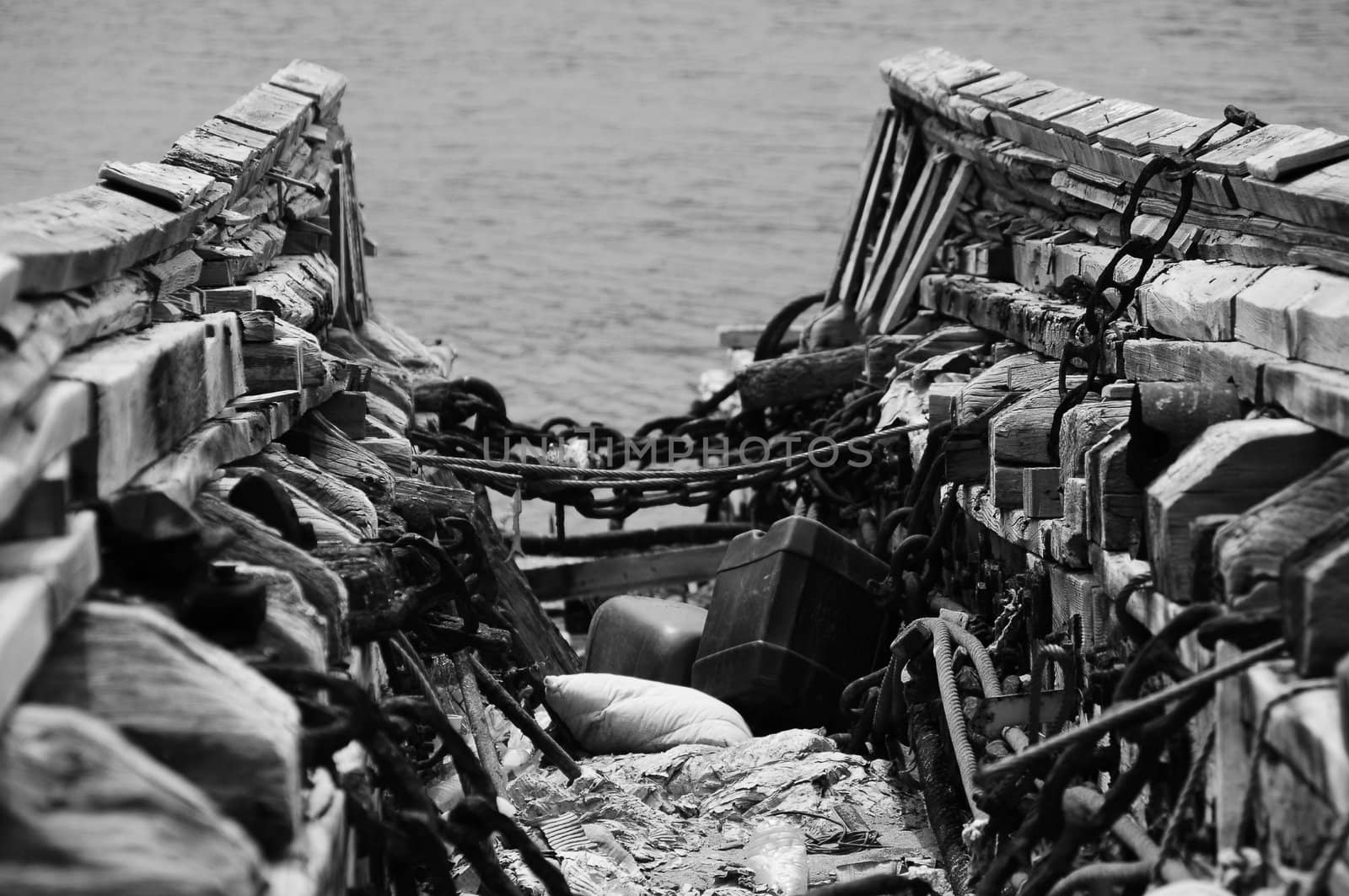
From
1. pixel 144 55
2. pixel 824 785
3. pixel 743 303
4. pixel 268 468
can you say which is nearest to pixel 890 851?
pixel 824 785

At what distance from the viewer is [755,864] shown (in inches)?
201

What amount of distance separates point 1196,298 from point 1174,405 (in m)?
0.90

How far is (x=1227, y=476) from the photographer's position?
3.49m

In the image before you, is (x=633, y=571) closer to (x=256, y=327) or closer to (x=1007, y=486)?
(x=1007, y=486)

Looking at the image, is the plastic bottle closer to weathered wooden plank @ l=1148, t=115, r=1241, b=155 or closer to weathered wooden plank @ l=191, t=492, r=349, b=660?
weathered wooden plank @ l=191, t=492, r=349, b=660

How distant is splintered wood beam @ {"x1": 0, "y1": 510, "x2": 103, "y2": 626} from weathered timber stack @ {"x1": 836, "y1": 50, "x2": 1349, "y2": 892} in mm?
1738

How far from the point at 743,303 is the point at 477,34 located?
16162 millimetres

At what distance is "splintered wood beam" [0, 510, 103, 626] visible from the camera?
2.41m

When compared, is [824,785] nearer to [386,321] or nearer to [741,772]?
[741,772]

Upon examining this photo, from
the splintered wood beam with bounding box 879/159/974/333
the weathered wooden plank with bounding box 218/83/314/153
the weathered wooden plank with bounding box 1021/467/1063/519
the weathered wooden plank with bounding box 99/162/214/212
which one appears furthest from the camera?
the splintered wood beam with bounding box 879/159/974/333

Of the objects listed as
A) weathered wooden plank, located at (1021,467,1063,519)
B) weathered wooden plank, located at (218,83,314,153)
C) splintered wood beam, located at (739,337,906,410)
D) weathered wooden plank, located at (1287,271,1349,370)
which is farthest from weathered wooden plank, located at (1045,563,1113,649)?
splintered wood beam, located at (739,337,906,410)

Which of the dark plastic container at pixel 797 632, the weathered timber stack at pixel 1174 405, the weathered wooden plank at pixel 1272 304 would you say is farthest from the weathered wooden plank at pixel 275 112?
the weathered wooden plank at pixel 1272 304

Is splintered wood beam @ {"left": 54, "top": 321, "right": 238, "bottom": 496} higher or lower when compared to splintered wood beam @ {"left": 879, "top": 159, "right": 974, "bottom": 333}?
higher

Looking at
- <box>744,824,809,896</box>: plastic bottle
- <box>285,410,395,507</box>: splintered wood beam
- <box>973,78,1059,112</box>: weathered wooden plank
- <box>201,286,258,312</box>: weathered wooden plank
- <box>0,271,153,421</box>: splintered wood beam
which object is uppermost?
<box>973,78,1059,112</box>: weathered wooden plank
